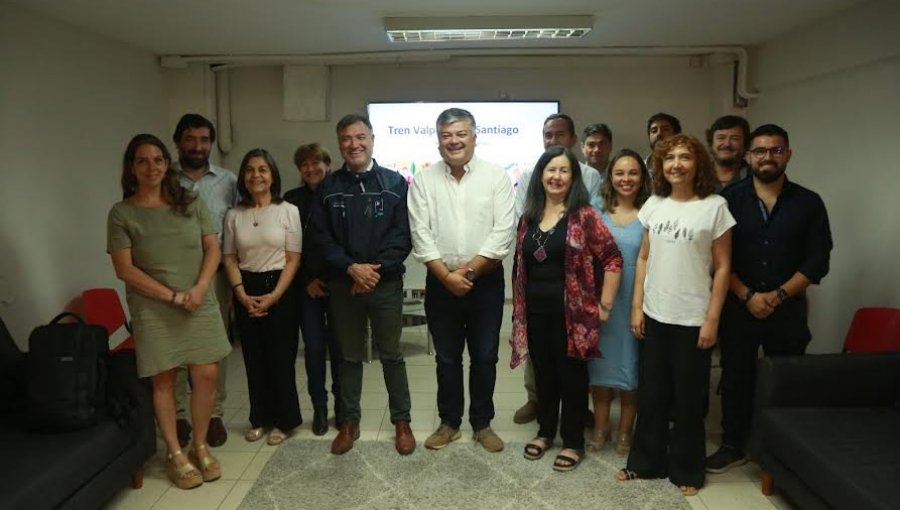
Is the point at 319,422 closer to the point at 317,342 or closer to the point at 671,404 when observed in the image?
the point at 317,342

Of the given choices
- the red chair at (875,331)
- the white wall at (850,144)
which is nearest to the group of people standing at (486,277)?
the red chair at (875,331)

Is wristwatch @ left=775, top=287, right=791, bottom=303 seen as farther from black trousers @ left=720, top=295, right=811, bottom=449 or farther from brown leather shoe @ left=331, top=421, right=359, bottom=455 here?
brown leather shoe @ left=331, top=421, right=359, bottom=455

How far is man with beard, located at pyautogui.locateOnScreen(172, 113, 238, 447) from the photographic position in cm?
295

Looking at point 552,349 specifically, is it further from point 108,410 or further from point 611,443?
point 108,410

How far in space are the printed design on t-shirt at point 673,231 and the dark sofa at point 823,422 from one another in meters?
0.66

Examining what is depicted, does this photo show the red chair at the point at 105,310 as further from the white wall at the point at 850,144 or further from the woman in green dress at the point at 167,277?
the white wall at the point at 850,144

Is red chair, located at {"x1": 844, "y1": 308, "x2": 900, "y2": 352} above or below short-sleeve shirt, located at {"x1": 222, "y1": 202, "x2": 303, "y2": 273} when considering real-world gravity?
below

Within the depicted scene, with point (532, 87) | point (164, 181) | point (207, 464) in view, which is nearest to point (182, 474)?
point (207, 464)

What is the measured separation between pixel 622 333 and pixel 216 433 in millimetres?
2125

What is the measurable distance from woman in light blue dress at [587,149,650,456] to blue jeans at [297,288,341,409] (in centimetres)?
131

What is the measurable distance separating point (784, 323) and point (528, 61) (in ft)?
10.4

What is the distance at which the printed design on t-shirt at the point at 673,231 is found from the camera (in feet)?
7.59

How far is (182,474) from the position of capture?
102 inches

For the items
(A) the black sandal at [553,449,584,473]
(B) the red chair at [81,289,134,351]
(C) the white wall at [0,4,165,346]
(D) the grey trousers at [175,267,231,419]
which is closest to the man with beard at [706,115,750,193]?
(A) the black sandal at [553,449,584,473]
